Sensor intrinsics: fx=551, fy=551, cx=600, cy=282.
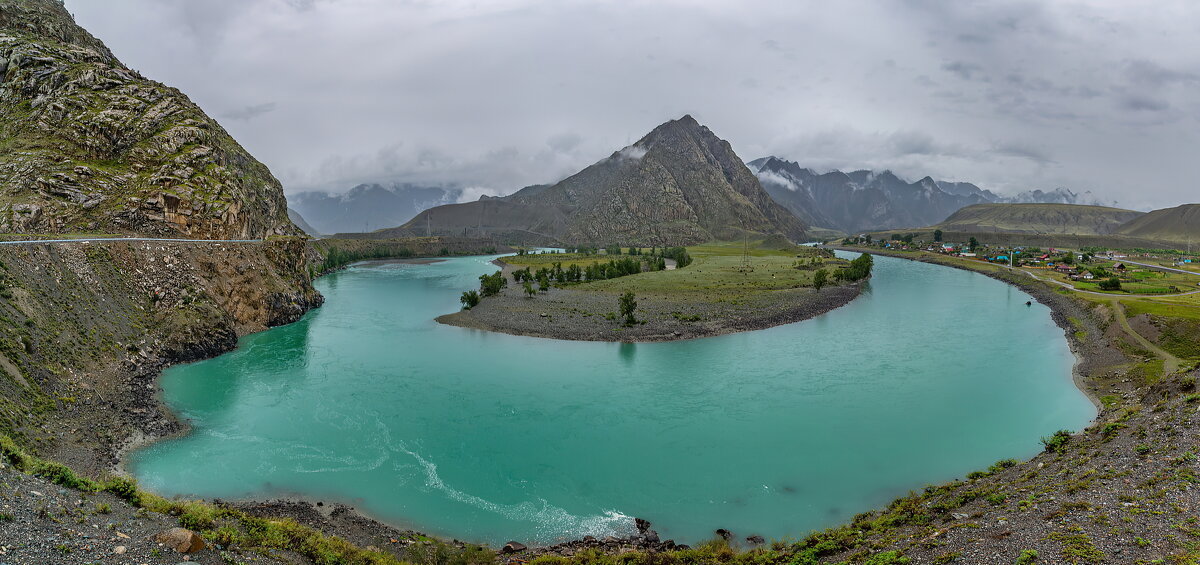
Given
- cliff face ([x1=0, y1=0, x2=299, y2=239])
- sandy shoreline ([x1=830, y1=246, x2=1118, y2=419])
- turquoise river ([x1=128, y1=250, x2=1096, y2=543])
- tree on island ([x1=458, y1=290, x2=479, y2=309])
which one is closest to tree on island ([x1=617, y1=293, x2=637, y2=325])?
turquoise river ([x1=128, y1=250, x2=1096, y2=543])

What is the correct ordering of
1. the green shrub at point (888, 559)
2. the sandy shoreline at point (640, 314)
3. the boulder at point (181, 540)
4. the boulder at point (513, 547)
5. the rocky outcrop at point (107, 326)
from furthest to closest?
the sandy shoreline at point (640, 314) → the rocky outcrop at point (107, 326) → the boulder at point (513, 547) → the green shrub at point (888, 559) → the boulder at point (181, 540)

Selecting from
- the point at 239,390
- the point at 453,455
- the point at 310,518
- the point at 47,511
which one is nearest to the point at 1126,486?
the point at 453,455

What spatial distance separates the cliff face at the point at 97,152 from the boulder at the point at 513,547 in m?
50.3

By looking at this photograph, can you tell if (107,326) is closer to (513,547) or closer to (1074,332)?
(513,547)

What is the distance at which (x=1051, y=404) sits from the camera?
3316cm

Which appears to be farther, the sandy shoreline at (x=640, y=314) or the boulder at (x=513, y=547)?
the sandy shoreline at (x=640, y=314)

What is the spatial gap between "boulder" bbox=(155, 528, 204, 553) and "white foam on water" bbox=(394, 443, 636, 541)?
996 cm

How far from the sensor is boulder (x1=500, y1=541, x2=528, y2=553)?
18312mm

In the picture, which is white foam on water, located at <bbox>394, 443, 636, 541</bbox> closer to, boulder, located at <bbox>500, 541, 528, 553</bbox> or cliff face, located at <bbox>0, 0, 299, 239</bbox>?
boulder, located at <bbox>500, 541, 528, 553</bbox>

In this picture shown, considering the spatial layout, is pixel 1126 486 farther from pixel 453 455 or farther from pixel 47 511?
pixel 47 511

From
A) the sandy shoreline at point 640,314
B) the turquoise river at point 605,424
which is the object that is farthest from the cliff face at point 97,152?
the sandy shoreline at point 640,314

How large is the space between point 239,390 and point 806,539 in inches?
1392

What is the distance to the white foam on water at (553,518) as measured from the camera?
65.2 ft

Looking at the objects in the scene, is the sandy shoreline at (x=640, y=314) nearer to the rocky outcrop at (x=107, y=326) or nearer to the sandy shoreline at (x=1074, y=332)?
the rocky outcrop at (x=107, y=326)
